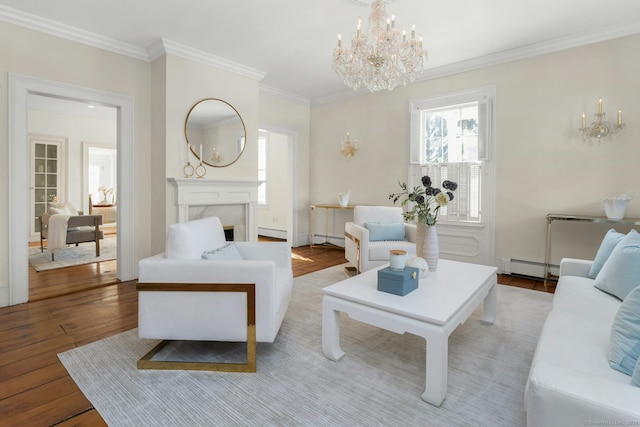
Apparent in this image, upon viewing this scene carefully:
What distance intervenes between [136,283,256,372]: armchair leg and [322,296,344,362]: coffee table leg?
0.44m

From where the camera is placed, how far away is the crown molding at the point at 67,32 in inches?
121

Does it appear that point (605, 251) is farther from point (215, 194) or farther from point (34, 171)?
point (34, 171)

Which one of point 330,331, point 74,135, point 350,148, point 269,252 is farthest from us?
point 74,135

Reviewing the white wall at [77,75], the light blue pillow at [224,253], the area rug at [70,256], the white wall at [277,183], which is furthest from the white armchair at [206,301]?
the white wall at [277,183]

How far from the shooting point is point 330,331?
209 cm

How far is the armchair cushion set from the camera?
2.09m

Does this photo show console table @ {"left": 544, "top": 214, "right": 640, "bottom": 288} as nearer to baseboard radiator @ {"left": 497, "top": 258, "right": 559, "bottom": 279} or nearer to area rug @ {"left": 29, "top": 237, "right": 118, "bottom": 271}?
baseboard radiator @ {"left": 497, "top": 258, "right": 559, "bottom": 279}

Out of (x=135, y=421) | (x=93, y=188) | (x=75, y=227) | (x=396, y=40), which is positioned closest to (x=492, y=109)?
(x=396, y=40)

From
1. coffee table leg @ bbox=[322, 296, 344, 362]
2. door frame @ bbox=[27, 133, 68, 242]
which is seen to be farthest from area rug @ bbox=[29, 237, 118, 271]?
coffee table leg @ bbox=[322, 296, 344, 362]

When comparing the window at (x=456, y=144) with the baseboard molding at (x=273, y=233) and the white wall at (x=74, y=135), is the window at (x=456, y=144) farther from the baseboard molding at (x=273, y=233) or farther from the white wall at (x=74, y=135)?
the white wall at (x=74, y=135)

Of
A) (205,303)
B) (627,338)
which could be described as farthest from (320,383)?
(627,338)

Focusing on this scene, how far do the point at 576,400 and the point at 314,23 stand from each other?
355 centimetres


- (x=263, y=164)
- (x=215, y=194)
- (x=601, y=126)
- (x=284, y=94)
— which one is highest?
(x=284, y=94)

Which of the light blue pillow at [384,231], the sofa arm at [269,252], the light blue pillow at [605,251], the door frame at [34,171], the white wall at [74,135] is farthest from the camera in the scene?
the white wall at [74,135]
